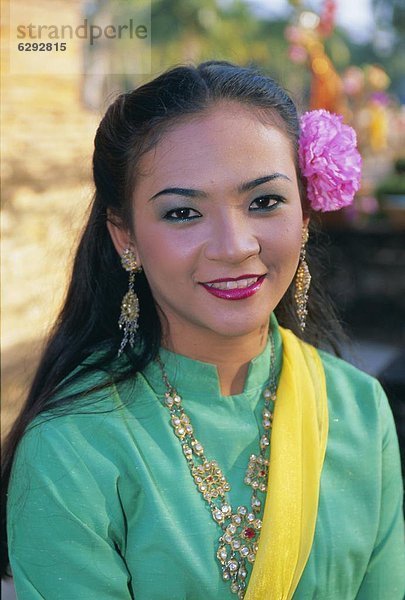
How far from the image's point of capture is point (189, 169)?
4.55ft

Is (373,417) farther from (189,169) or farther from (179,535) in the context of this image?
(189,169)

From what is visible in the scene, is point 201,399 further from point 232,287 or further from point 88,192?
point 88,192

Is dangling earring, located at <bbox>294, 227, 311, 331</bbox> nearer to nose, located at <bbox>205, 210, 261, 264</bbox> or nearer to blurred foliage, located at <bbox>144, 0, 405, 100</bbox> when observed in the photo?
nose, located at <bbox>205, 210, 261, 264</bbox>

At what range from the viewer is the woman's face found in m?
1.38

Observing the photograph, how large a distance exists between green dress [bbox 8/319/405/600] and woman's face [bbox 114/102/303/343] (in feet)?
0.65

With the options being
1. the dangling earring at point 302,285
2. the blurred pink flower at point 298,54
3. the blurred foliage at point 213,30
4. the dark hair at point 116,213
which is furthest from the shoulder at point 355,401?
the blurred foliage at point 213,30

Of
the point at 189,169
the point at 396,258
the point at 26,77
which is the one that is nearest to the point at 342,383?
the point at 189,169

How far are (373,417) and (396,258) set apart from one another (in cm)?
441

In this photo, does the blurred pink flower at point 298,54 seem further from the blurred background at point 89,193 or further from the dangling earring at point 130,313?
the dangling earring at point 130,313

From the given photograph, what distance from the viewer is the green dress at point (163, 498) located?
132 centimetres

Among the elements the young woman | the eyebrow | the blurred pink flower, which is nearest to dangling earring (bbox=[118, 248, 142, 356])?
the young woman

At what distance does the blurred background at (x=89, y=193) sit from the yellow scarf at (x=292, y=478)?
1.37 feet

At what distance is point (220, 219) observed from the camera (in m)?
1.39

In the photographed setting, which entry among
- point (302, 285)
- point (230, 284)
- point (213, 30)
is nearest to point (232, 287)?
point (230, 284)
